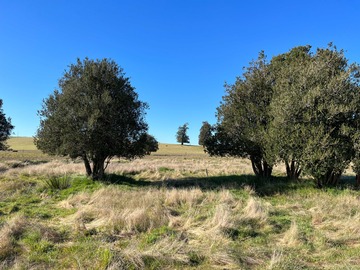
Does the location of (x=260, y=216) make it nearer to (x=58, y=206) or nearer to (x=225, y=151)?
(x=58, y=206)

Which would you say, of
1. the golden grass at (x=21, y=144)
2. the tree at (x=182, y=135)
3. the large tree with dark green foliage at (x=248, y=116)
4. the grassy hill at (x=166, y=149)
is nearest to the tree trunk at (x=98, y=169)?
the large tree with dark green foliage at (x=248, y=116)

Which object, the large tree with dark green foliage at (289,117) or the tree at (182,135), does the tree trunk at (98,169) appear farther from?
the tree at (182,135)

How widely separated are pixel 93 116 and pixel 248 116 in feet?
29.2

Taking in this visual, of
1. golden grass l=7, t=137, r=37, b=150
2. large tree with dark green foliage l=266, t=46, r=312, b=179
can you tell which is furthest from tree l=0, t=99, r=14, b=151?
golden grass l=7, t=137, r=37, b=150

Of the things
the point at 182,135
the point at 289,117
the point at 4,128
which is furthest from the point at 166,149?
the point at 289,117

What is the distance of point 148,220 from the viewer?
7.23 m

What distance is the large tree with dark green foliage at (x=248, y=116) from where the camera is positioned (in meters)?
15.3

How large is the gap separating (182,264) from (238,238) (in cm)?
203

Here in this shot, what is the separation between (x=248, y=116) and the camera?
15.9 meters

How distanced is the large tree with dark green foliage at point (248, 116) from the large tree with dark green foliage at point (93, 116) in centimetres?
562

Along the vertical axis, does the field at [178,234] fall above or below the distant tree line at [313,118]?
below

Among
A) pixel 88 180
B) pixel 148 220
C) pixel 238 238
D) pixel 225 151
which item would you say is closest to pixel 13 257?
pixel 148 220

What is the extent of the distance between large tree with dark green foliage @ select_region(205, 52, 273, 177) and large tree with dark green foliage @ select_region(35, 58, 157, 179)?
5.62 metres

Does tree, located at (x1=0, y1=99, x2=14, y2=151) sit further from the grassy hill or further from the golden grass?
the golden grass
